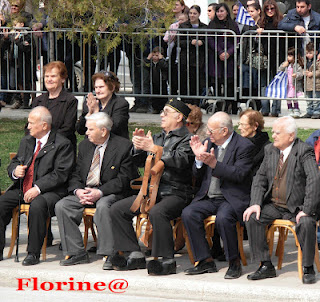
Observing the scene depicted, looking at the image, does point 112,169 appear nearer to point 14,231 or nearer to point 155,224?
point 155,224

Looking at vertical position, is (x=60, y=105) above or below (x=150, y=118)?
above

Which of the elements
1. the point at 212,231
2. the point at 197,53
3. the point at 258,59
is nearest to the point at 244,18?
the point at 258,59

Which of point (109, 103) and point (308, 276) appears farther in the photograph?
Answer: point (109, 103)

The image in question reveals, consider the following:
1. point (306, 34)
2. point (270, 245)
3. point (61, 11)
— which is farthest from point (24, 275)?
point (306, 34)

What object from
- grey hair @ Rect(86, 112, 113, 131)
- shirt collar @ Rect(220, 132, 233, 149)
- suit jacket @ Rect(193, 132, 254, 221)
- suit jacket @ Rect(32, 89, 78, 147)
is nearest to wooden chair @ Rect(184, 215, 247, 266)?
suit jacket @ Rect(193, 132, 254, 221)

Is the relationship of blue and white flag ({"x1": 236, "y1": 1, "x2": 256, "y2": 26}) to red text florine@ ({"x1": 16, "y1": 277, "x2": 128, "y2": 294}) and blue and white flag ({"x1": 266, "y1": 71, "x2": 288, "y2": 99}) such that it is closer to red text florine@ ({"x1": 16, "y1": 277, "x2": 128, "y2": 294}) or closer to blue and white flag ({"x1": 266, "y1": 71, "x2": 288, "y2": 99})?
blue and white flag ({"x1": 266, "y1": 71, "x2": 288, "y2": 99})

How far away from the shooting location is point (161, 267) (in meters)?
10.1

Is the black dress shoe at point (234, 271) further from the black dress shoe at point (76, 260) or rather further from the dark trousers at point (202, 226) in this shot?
the black dress shoe at point (76, 260)

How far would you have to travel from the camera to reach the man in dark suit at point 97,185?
1061 centimetres

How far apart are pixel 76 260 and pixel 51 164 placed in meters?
1.08

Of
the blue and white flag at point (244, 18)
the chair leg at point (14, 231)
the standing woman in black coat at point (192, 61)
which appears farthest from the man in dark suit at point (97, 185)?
the blue and white flag at point (244, 18)

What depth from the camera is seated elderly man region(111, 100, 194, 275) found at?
33.6ft

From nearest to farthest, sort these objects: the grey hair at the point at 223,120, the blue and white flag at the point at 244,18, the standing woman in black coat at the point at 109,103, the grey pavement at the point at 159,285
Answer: the grey pavement at the point at 159,285 → the grey hair at the point at 223,120 → the standing woman in black coat at the point at 109,103 → the blue and white flag at the point at 244,18

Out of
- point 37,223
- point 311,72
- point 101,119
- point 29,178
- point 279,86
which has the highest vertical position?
point 101,119
